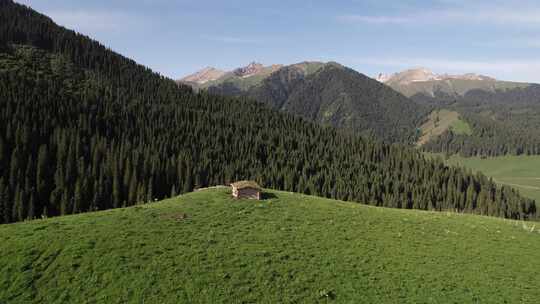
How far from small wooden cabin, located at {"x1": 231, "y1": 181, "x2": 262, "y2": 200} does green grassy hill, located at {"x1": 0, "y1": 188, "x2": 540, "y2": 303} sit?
4.13 metres

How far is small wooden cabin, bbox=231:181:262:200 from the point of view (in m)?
59.0

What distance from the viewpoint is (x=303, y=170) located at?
174 m

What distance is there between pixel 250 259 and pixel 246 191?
71.4ft

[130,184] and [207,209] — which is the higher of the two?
[207,209]

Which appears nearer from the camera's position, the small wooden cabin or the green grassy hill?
the green grassy hill

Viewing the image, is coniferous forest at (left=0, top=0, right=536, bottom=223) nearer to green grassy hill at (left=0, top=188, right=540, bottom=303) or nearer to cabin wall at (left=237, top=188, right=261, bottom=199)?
cabin wall at (left=237, top=188, right=261, bottom=199)

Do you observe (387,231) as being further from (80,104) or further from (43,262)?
(80,104)

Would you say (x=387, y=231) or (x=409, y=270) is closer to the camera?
(x=409, y=270)

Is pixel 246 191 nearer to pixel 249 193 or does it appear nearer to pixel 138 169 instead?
pixel 249 193

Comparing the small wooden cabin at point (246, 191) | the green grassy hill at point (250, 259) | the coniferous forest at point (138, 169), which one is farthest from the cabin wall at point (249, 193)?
the coniferous forest at point (138, 169)

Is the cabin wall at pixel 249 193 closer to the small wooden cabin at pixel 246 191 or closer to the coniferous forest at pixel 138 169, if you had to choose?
the small wooden cabin at pixel 246 191

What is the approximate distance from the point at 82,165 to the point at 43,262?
95.2m

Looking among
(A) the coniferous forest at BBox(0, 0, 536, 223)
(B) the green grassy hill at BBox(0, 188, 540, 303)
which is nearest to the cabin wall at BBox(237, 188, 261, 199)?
(B) the green grassy hill at BBox(0, 188, 540, 303)

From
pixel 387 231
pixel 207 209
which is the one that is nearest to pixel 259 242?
pixel 207 209
